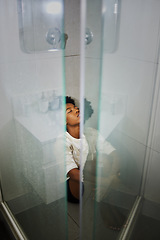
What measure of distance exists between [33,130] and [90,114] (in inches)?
18.7

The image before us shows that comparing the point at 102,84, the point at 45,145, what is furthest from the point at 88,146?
the point at 45,145

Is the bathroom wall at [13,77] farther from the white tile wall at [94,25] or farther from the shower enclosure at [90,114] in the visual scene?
the white tile wall at [94,25]

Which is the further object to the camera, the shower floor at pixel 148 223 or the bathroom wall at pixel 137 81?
the shower floor at pixel 148 223

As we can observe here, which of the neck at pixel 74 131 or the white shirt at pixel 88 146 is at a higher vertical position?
the white shirt at pixel 88 146

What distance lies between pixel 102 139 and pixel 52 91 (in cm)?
26

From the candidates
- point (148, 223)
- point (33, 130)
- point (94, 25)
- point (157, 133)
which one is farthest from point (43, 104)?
point (148, 223)

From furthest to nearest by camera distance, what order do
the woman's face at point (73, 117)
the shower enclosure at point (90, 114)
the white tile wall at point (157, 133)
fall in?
the woman's face at point (73, 117)
the white tile wall at point (157, 133)
the shower enclosure at point (90, 114)

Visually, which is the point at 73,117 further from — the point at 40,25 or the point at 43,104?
the point at 40,25

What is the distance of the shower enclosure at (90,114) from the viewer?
62 centimetres

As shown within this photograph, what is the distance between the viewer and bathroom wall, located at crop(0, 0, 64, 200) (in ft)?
2.80

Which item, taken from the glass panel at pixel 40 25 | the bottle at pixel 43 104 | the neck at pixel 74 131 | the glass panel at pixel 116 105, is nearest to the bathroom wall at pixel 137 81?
the glass panel at pixel 116 105

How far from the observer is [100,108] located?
646 mm

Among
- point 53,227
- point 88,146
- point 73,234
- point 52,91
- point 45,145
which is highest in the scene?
point 52,91

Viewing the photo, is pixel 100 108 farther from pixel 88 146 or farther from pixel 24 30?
pixel 24 30
